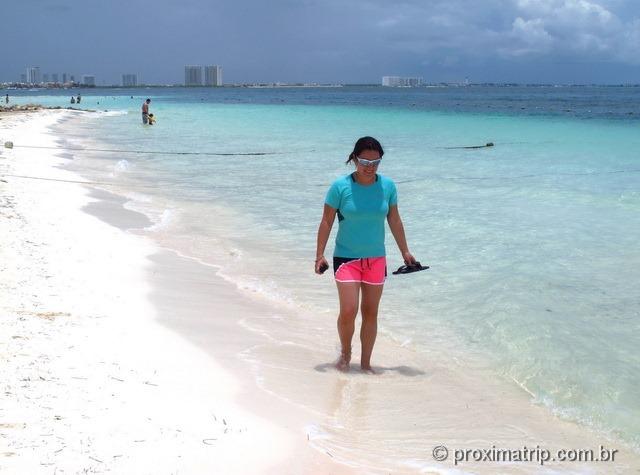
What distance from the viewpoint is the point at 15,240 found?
24.7ft

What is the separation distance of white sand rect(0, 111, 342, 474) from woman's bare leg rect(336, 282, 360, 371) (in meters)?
0.92

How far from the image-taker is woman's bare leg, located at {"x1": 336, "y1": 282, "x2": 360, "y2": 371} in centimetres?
479

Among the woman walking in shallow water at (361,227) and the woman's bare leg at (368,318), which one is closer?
the woman walking in shallow water at (361,227)

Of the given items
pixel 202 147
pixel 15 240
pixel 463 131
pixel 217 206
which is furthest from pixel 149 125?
pixel 15 240

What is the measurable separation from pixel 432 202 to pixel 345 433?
31.0 feet

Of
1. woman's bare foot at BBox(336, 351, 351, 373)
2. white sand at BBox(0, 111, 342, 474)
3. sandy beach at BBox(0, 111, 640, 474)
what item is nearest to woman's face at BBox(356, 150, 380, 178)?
woman's bare foot at BBox(336, 351, 351, 373)

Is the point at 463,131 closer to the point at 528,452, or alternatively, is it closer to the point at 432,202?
the point at 432,202

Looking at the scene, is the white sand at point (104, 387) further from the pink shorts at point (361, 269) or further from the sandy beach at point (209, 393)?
the pink shorts at point (361, 269)

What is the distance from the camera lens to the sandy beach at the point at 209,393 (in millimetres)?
3461

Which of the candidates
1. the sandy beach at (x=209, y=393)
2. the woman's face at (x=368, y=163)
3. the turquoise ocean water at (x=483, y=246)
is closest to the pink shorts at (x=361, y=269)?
the woman's face at (x=368, y=163)

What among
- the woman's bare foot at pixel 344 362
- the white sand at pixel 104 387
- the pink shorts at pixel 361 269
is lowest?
the woman's bare foot at pixel 344 362

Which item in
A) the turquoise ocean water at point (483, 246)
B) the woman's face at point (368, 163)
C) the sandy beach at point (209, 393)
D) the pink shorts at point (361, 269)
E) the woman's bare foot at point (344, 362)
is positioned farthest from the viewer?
the turquoise ocean water at point (483, 246)

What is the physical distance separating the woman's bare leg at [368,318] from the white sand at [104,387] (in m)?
1.06

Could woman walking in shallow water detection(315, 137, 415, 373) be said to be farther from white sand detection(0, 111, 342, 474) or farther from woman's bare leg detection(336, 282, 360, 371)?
white sand detection(0, 111, 342, 474)
